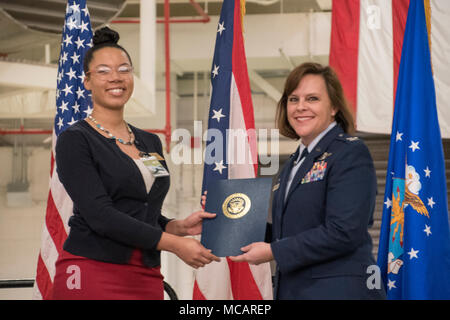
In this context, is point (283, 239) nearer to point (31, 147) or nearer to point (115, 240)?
point (115, 240)

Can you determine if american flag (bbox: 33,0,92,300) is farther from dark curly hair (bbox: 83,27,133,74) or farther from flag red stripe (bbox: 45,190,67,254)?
dark curly hair (bbox: 83,27,133,74)

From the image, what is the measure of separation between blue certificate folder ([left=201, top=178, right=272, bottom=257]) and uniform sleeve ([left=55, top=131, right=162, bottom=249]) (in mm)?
203

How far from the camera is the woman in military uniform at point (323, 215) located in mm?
1715

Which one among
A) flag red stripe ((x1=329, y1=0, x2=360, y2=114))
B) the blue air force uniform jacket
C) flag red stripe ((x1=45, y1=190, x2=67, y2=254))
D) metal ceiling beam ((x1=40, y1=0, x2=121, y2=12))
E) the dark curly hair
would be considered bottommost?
flag red stripe ((x1=45, y1=190, x2=67, y2=254))

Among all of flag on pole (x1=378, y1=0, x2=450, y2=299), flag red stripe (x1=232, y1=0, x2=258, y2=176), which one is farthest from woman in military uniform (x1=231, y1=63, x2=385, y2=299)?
flag red stripe (x1=232, y1=0, x2=258, y2=176)

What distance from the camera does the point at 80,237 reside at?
1897 mm

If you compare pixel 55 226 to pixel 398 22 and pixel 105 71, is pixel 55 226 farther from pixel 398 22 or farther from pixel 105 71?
pixel 398 22

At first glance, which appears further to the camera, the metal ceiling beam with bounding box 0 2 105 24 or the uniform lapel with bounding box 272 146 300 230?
the metal ceiling beam with bounding box 0 2 105 24

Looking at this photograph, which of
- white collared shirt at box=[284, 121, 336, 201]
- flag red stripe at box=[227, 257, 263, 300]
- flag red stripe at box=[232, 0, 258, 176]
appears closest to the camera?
white collared shirt at box=[284, 121, 336, 201]

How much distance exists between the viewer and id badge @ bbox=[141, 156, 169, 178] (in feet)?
6.50

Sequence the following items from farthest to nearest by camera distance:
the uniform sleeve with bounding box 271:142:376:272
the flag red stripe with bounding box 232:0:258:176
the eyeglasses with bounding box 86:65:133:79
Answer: the flag red stripe with bounding box 232:0:258:176
the eyeglasses with bounding box 86:65:133:79
the uniform sleeve with bounding box 271:142:376:272

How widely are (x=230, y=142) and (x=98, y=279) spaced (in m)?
1.73

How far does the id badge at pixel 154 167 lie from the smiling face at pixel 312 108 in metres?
0.48

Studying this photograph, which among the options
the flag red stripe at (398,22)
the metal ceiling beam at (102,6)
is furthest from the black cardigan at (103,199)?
the metal ceiling beam at (102,6)
